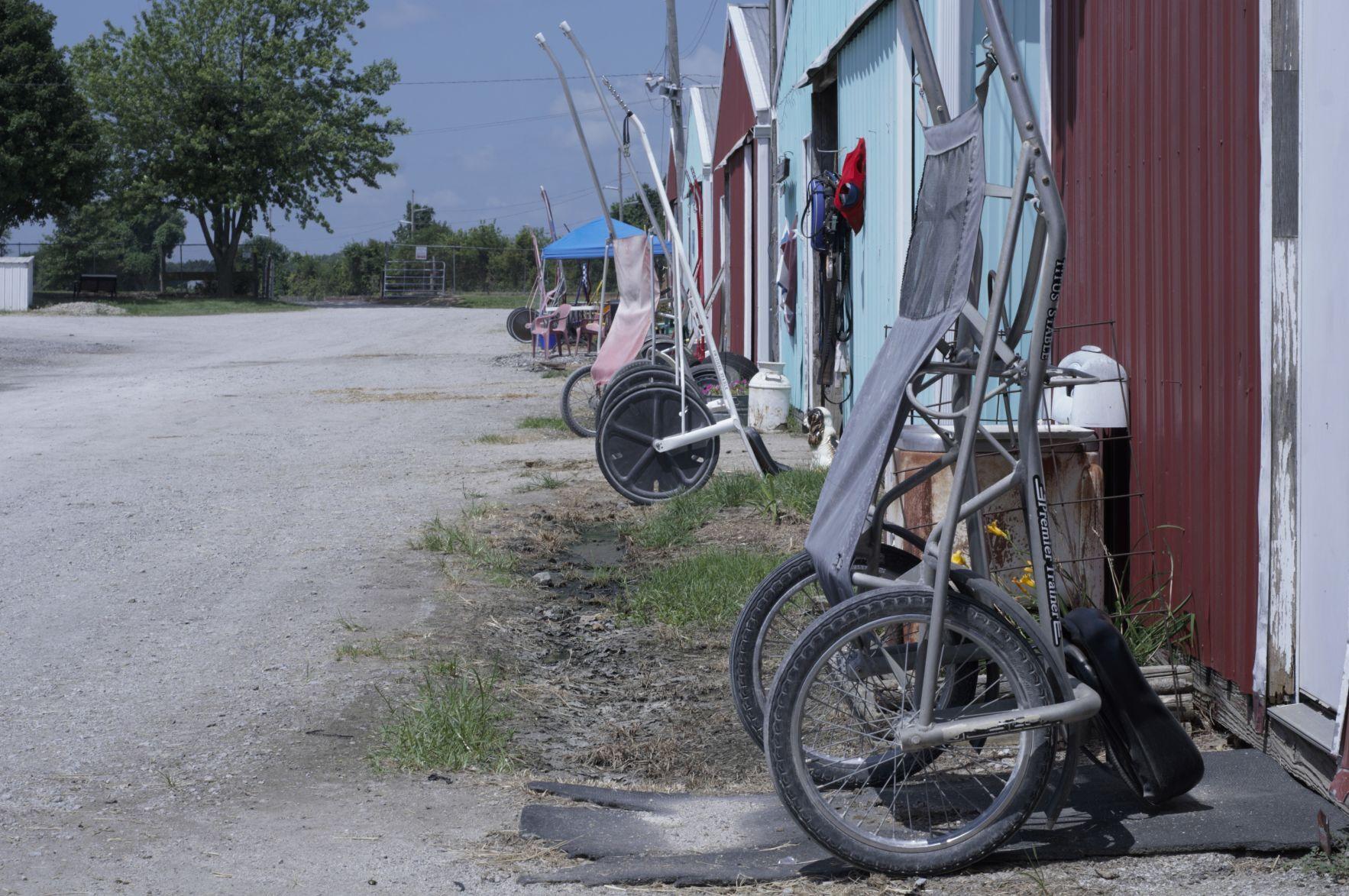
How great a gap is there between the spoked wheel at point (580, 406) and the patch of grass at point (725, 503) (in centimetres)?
332

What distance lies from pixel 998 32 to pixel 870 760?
1710mm

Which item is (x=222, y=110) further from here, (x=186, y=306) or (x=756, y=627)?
(x=756, y=627)

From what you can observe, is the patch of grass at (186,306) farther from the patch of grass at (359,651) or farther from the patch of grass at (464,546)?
the patch of grass at (359,651)

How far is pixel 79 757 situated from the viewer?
393cm

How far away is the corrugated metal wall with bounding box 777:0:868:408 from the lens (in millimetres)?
10740

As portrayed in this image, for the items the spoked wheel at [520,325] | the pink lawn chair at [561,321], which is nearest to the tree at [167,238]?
the spoked wheel at [520,325]

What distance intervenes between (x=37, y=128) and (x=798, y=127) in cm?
3844

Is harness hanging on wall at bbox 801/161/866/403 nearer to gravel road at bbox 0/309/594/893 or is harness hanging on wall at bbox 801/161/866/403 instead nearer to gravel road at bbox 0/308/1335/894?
gravel road at bbox 0/308/1335/894

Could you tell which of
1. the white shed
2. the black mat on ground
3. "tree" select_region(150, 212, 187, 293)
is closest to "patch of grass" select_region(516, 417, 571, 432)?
the black mat on ground

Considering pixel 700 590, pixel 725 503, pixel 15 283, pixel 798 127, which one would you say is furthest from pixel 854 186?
pixel 15 283

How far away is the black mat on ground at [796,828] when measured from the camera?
3150mm

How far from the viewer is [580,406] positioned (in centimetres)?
1203

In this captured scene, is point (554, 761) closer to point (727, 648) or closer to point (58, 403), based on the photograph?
point (727, 648)

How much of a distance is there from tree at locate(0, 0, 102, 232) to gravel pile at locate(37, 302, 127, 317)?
7388 mm
